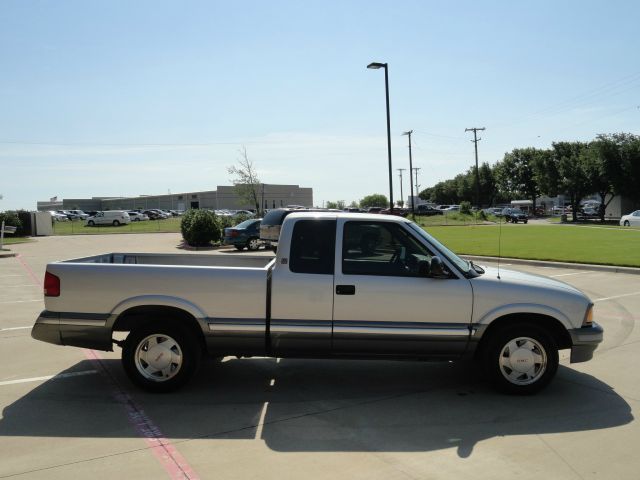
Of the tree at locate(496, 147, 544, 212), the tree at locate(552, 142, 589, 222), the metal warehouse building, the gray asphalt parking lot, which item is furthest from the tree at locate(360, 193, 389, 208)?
the gray asphalt parking lot

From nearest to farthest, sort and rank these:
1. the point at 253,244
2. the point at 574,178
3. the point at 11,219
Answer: the point at 253,244 → the point at 11,219 → the point at 574,178

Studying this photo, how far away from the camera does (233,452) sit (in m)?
4.13

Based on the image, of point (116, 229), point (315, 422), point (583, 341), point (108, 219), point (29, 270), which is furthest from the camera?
point (108, 219)

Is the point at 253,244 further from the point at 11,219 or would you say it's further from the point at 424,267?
the point at 11,219

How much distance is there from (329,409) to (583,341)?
2.55 meters

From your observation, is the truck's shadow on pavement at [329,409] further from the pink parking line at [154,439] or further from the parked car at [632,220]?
the parked car at [632,220]

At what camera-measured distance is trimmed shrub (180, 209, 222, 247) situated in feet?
96.8

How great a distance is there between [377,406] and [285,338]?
42.1 inches

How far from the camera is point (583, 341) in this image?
210 inches

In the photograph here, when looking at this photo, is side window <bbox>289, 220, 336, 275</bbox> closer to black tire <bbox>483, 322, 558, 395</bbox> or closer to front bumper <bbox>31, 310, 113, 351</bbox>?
black tire <bbox>483, 322, 558, 395</bbox>

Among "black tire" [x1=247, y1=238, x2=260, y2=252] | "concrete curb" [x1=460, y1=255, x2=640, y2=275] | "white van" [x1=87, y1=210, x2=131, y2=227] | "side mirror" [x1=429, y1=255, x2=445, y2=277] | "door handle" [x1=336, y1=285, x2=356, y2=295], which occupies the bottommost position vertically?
"concrete curb" [x1=460, y1=255, x2=640, y2=275]

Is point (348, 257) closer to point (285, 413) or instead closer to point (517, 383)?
point (285, 413)

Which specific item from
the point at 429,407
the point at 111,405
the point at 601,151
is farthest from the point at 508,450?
the point at 601,151

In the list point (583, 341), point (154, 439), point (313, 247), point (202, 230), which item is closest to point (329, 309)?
point (313, 247)
